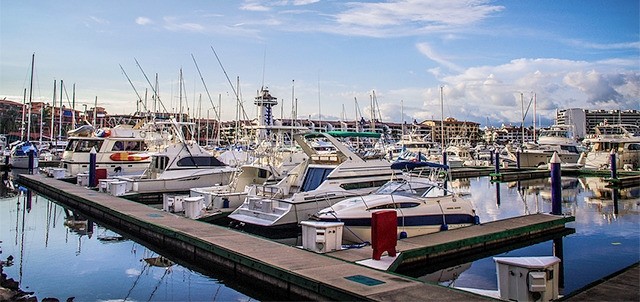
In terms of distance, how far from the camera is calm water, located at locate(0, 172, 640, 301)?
9.70m

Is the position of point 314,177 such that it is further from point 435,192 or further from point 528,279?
point 528,279

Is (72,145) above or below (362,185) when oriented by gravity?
above

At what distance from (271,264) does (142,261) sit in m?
4.59

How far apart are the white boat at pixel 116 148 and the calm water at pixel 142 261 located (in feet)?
26.4

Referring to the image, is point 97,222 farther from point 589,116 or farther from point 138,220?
point 589,116

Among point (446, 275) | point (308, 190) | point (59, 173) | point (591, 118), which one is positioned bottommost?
point (446, 275)

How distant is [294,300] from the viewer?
8305mm

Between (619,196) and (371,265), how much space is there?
22887mm

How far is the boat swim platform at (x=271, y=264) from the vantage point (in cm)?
728

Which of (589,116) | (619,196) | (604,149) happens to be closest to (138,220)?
(619,196)

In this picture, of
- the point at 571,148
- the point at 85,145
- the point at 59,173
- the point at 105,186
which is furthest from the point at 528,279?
the point at 571,148

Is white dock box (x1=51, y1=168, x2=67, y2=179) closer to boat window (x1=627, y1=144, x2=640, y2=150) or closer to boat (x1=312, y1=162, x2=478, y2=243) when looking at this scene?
boat (x1=312, y1=162, x2=478, y2=243)

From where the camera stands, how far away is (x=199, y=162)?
82.6 feet

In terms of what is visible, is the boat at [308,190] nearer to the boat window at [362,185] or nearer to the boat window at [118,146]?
Answer: the boat window at [362,185]
